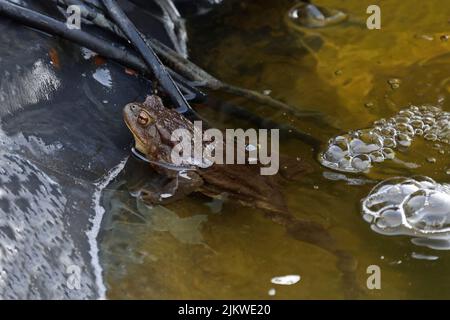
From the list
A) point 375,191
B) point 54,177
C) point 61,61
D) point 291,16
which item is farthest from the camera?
point 291,16

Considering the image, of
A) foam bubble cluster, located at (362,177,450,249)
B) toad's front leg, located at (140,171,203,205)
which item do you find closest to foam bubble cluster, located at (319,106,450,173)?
foam bubble cluster, located at (362,177,450,249)

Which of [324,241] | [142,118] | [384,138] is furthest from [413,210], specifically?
[142,118]

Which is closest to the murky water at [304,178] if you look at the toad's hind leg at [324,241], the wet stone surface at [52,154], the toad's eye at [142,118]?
the toad's hind leg at [324,241]

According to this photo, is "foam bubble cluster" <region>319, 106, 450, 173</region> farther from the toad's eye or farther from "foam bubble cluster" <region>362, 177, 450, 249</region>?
the toad's eye

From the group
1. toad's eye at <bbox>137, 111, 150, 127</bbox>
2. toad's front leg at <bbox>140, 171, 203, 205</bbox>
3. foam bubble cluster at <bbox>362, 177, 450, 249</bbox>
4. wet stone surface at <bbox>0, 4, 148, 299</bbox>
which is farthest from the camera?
toad's eye at <bbox>137, 111, 150, 127</bbox>

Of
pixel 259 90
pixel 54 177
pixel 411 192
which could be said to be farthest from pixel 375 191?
pixel 54 177

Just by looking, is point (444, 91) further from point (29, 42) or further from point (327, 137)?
point (29, 42)

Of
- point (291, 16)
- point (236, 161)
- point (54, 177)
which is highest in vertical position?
point (291, 16)

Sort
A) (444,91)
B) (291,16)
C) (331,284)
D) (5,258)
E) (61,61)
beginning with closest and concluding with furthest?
(5,258)
(331,284)
(61,61)
(444,91)
(291,16)
